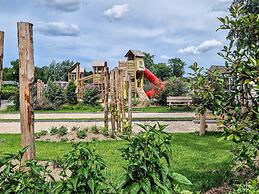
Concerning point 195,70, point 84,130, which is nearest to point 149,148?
point 195,70

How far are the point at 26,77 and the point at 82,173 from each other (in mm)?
3420

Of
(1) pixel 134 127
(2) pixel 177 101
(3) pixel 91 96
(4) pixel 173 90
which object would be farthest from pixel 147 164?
(4) pixel 173 90

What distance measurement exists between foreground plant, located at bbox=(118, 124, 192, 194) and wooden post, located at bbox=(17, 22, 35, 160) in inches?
131

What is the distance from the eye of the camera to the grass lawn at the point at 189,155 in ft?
21.0

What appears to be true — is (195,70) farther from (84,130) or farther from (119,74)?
(119,74)

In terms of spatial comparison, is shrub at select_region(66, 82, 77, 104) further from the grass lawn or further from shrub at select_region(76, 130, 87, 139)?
shrub at select_region(76, 130, 87, 139)

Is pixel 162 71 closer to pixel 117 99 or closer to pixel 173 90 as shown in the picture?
pixel 173 90

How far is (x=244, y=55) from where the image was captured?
178 inches

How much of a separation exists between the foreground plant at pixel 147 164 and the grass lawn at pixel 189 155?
2719mm

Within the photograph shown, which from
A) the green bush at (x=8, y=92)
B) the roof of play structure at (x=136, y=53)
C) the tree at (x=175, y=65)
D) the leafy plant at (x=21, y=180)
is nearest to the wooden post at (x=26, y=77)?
the leafy plant at (x=21, y=180)

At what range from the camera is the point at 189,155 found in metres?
9.14

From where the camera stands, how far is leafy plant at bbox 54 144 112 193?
2.33 metres

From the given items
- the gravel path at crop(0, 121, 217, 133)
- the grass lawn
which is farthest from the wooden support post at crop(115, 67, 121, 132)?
the grass lawn

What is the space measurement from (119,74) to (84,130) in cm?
259
